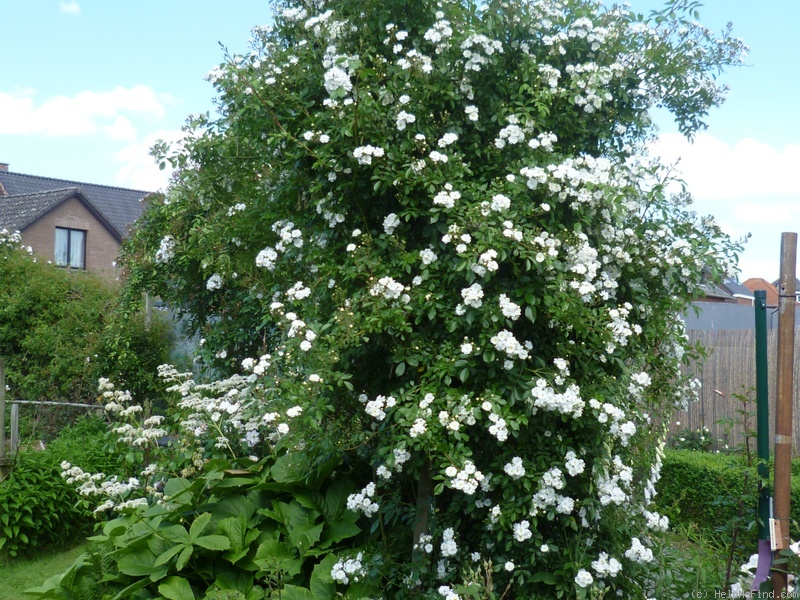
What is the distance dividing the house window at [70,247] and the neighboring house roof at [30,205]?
968 millimetres

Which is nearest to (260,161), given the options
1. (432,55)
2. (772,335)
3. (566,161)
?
(432,55)

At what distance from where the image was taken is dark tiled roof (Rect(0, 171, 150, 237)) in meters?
26.2

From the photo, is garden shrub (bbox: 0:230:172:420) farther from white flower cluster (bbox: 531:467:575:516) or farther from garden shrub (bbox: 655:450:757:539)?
white flower cluster (bbox: 531:467:575:516)

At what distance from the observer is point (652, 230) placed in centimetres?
409

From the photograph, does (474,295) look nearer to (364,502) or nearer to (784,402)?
(364,502)

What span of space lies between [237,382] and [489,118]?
2477 millimetres

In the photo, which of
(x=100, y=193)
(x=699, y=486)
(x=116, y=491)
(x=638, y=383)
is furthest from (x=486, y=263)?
(x=100, y=193)

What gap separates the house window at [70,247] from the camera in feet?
78.2

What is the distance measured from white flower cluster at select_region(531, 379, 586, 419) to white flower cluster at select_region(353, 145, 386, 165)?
1.31m

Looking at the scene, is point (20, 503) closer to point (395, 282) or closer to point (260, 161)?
point (260, 161)

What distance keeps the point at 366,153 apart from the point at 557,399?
1.46 m

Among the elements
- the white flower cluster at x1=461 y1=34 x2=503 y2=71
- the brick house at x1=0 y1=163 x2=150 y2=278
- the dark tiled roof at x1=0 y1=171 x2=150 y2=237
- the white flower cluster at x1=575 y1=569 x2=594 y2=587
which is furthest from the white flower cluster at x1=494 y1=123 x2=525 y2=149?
the dark tiled roof at x1=0 y1=171 x2=150 y2=237

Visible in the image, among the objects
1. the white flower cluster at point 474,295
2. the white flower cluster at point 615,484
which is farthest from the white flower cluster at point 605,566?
the white flower cluster at point 474,295

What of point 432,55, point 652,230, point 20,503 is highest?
point 432,55
